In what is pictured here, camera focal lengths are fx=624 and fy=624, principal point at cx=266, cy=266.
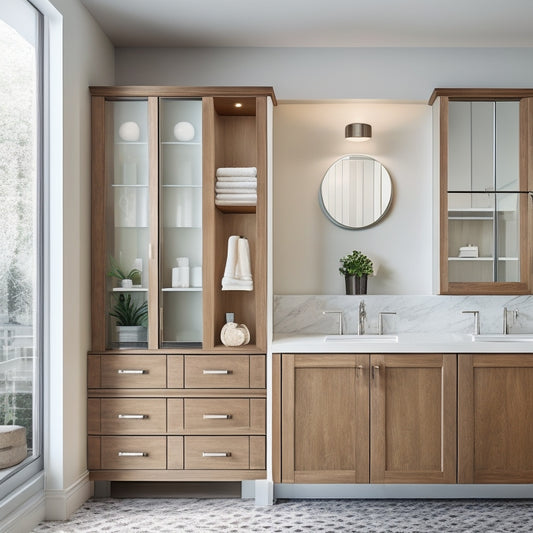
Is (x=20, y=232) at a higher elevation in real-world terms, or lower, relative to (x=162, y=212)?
lower

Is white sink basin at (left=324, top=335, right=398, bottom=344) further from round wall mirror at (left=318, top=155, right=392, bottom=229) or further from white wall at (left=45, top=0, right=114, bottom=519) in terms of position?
white wall at (left=45, top=0, right=114, bottom=519)

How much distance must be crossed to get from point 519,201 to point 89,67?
8.53 feet

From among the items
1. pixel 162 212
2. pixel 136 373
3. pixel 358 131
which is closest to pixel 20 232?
pixel 162 212

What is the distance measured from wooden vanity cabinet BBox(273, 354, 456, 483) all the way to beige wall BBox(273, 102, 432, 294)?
0.76 m

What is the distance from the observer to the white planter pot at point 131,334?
347 cm

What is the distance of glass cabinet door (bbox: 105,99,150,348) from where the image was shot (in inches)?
137

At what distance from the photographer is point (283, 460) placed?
335 cm

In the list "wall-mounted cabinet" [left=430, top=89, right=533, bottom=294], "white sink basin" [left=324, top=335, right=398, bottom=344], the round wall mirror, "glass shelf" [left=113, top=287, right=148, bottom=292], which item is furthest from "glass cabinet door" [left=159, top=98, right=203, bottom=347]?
"wall-mounted cabinet" [left=430, top=89, right=533, bottom=294]

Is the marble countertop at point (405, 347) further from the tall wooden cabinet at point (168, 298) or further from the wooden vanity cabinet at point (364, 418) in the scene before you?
the tall wooden cabinet at point (168, 298)

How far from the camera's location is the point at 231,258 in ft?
11.4

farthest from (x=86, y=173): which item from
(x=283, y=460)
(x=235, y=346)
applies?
(x=283, y=460)

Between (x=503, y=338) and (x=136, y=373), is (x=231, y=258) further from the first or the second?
(x=503, y=338)

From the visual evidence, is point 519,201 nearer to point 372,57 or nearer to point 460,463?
point 372,57

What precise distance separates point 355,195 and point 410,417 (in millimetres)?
1430
